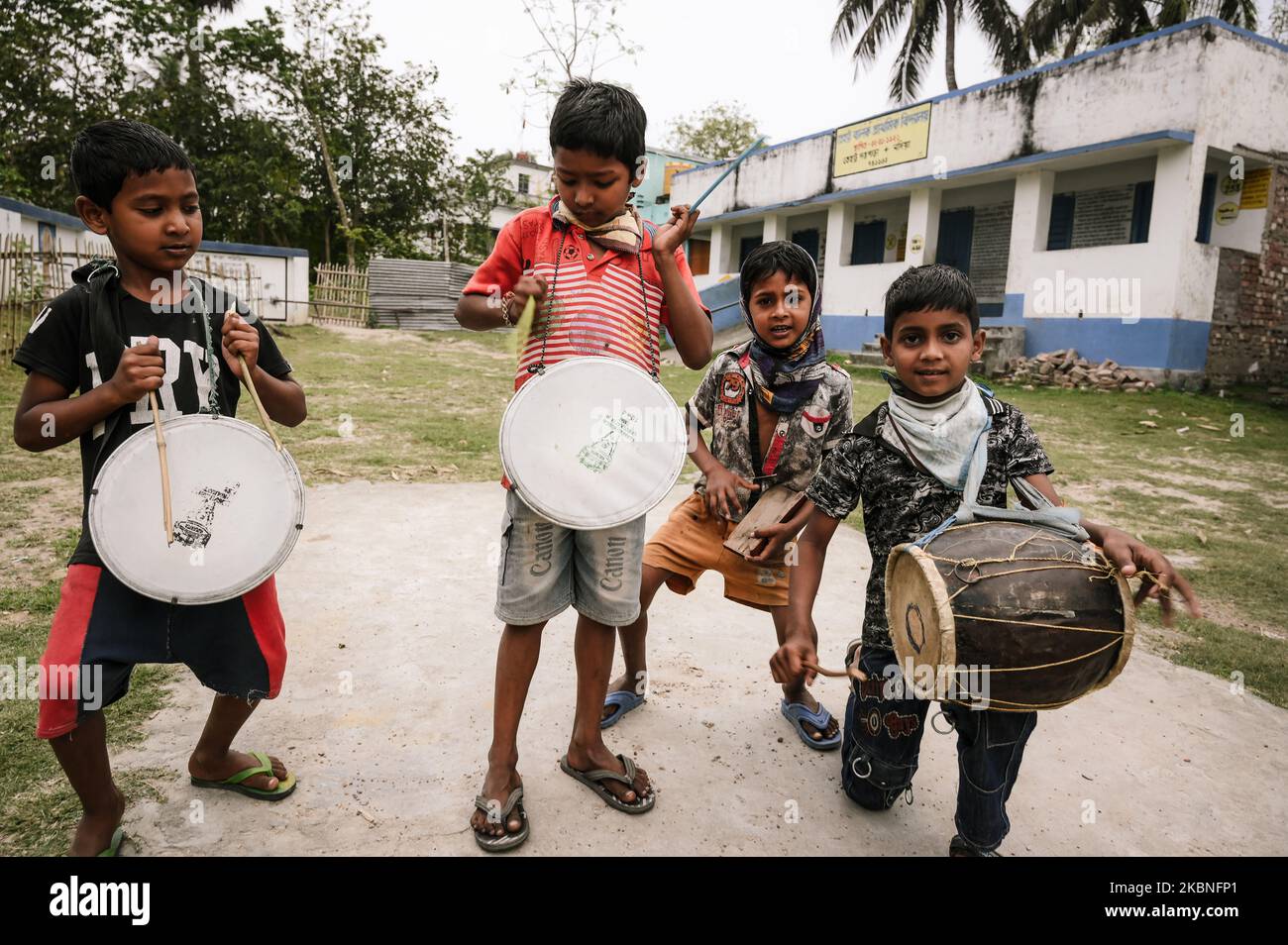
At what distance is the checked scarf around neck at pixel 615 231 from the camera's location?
200 cm

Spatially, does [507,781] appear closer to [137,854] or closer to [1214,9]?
[137,854]

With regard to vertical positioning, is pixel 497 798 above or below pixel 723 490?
below

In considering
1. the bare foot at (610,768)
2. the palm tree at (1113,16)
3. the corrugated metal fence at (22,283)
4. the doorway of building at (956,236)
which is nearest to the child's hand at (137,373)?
the bare foot at (610,768)

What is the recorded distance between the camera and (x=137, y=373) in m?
1.66

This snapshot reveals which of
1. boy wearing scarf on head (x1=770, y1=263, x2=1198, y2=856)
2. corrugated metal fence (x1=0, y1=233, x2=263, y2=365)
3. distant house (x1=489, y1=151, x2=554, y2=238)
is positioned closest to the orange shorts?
boy wearing scarf on head (x1=770, y1=263, x2=1198, y2=856)

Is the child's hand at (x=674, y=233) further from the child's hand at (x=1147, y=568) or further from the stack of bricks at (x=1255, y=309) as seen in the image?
the stack of bricks at (x=1255, y=309)

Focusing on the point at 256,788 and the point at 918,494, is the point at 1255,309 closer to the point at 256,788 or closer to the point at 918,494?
the point at 918,494

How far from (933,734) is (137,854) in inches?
87.1

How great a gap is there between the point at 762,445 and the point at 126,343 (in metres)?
1.78

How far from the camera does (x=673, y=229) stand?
6.33ft

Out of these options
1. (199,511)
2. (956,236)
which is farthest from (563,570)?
(956,236)

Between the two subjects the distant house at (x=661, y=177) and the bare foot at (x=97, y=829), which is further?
the distant house at (x=661, y=177)

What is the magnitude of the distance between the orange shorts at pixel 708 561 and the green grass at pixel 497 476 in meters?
1.59

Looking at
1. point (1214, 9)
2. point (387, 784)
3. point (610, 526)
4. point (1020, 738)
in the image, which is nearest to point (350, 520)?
point (387, 784)
